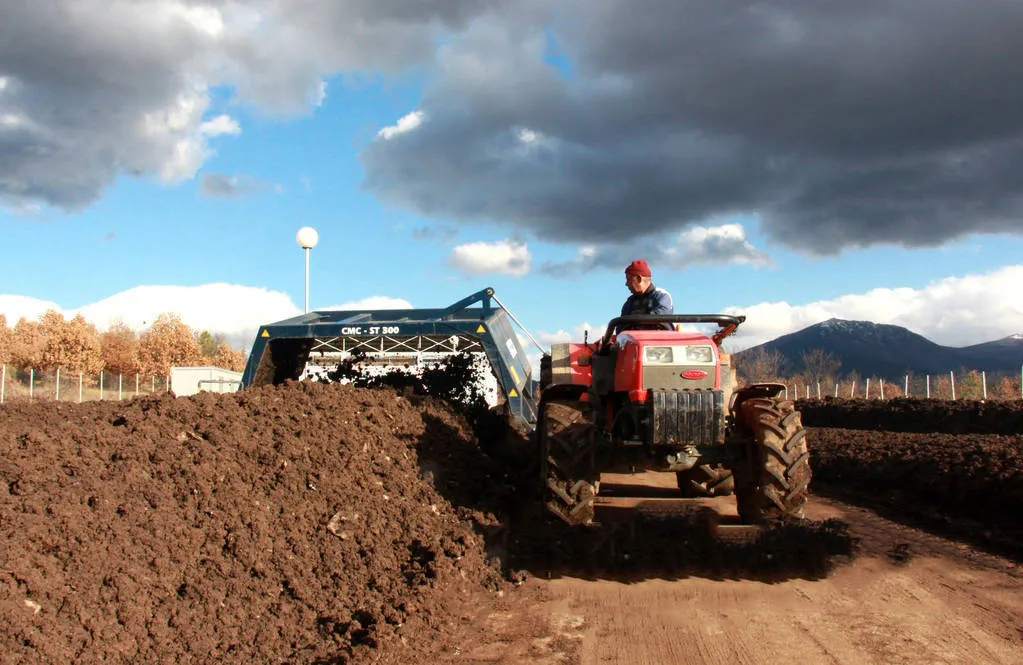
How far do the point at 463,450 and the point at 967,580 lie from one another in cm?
478

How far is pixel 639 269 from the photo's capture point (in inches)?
309

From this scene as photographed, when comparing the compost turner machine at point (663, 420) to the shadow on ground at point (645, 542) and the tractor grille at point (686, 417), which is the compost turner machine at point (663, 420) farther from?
the shadow on ground at point (645, 542)

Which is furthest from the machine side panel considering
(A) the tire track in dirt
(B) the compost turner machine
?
(A) the tire track in dirt

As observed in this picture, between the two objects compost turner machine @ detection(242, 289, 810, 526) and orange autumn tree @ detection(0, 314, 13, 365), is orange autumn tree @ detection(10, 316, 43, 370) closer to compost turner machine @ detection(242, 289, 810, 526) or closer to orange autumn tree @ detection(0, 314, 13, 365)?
orange autumn tree @ detection(0, 314, 13, 365)

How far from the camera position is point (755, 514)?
6512mm

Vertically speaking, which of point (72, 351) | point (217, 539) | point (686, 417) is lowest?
point (217, 539)

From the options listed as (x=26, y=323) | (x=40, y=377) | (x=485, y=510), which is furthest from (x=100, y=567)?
(x=26, y=323)

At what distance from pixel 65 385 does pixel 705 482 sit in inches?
1260

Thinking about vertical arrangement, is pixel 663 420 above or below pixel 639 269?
below

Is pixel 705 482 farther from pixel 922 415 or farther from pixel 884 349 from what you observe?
pixel 884 349

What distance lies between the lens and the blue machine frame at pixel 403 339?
1019cm

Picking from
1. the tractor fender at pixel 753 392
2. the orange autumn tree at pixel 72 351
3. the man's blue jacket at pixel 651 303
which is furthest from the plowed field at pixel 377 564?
the orange autumn tree at pixel 72 351

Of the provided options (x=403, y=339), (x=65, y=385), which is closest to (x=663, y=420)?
(x=403, y=339)

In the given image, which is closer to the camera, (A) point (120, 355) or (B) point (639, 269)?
(B) point (639, 269)
